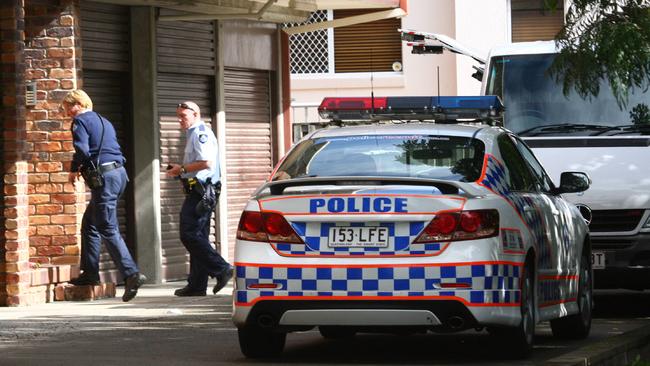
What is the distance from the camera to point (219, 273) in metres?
16.6

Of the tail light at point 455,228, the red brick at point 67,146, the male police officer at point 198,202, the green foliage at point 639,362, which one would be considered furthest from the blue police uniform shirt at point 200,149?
the tail light at point 455,228

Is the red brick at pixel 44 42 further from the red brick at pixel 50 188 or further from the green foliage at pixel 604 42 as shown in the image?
the green foliage at pixel 604 42

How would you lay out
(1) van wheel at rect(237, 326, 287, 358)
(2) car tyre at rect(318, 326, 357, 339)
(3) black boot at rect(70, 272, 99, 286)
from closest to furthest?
1. (1) van wheel at rect(237, 326, 287, 358)
2. (2) car tyre at rect(318, 326, 357, 339)
3. (3) black boot at rect(70, 272, 99, 286)

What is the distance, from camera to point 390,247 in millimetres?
10164

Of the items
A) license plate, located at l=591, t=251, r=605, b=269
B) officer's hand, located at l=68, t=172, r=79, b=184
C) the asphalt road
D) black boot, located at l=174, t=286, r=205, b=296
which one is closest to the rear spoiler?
the asphalt road

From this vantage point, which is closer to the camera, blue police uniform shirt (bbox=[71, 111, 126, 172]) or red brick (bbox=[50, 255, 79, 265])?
blue police uniform shirt (bbox=[71, 111, 126, 172])

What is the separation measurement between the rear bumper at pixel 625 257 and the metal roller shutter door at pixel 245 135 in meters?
7.39

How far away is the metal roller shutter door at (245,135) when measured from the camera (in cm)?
2166

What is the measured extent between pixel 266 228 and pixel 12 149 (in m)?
5.65

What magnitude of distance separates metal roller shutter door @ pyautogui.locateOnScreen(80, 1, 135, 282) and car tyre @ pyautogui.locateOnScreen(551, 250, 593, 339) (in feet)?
21.3

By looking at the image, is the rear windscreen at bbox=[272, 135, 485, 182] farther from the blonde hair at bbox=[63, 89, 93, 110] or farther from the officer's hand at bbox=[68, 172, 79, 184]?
the blonde hair at bbox=[63, 89, 93, 110]

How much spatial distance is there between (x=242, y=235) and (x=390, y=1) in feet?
43.3

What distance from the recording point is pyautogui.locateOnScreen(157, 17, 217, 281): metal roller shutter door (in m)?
19.5

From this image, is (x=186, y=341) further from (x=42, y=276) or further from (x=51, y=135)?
(x=51, y=135)
